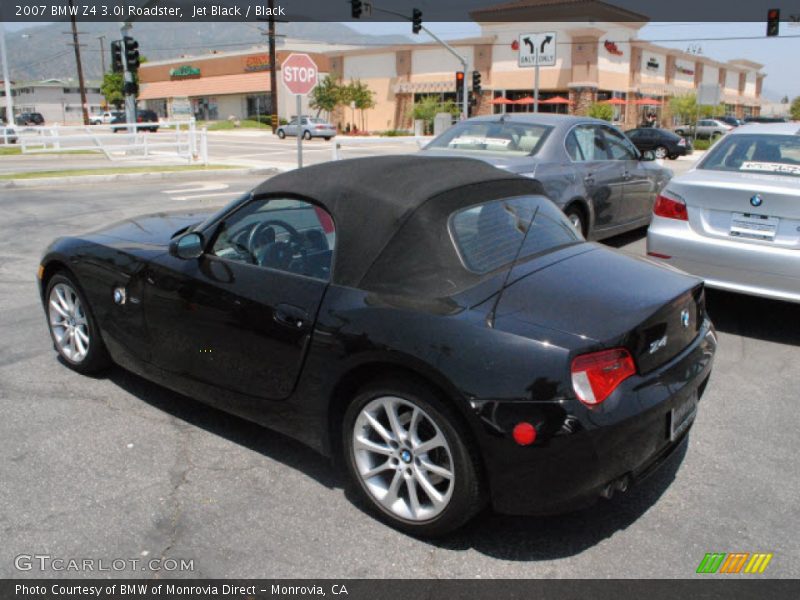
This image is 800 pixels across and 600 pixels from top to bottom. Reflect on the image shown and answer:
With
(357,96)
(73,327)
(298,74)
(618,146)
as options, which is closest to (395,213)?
(73,327)

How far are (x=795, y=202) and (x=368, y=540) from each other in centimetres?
423

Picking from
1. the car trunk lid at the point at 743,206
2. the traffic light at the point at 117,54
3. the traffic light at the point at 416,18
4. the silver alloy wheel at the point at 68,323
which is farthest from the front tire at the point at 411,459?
the traffic light at the point at 416,18

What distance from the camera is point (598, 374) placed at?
280cm

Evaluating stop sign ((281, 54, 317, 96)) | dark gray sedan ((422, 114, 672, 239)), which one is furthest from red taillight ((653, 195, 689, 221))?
stop sign ((281, 54, 317, 96))

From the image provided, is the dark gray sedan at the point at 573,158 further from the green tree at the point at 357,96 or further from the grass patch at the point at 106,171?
the green tree at the point at 357,96

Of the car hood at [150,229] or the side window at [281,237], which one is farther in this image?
the car hood at [150,229]

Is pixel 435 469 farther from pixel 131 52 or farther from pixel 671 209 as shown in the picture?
pixel 131 52

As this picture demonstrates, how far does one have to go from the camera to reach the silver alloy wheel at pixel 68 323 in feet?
15.6

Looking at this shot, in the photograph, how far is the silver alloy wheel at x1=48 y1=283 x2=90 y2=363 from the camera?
4.75 metres

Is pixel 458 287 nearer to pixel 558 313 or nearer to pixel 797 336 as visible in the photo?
pixel 558 313

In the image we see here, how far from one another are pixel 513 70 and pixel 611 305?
54941mm

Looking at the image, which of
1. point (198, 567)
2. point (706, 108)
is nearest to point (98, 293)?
point (198, 567)

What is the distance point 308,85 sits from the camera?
13328 millimetres

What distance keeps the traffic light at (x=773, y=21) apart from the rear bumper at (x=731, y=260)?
2843cm
